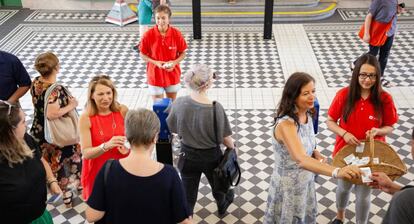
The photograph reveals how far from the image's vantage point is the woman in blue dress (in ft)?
11.3

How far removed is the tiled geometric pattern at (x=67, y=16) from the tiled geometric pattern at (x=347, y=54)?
203 inches

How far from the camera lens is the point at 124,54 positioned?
923 centimetres

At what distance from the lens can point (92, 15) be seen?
11.4 metres

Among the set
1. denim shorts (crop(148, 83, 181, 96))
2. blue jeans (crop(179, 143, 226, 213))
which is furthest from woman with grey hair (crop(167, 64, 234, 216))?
denim shorts (crop(148, 83, 181, 96))

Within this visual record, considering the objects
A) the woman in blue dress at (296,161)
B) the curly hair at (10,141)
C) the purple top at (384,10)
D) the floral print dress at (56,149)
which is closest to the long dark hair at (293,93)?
the woman in blue dress at (296,161)

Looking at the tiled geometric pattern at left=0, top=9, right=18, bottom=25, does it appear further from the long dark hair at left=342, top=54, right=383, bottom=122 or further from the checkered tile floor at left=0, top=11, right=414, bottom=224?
the long dark hair at left=342, top=54, right=383, bottom=122

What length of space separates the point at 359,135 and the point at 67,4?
963 centimetres

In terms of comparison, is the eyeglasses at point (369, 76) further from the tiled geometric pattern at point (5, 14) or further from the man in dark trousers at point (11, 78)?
the tiled geometric pattern at point (5, 14)

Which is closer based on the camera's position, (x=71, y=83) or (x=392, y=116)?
(x=392, y=116)

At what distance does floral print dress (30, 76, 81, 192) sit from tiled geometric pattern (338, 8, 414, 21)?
7.97 m

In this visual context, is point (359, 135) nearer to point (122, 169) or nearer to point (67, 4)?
point (122, 169)

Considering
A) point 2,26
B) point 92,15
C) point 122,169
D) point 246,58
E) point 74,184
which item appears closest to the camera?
point 122,169

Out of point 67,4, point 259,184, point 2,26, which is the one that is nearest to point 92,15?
point 67,4

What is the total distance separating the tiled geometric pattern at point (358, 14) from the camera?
35.5ft
